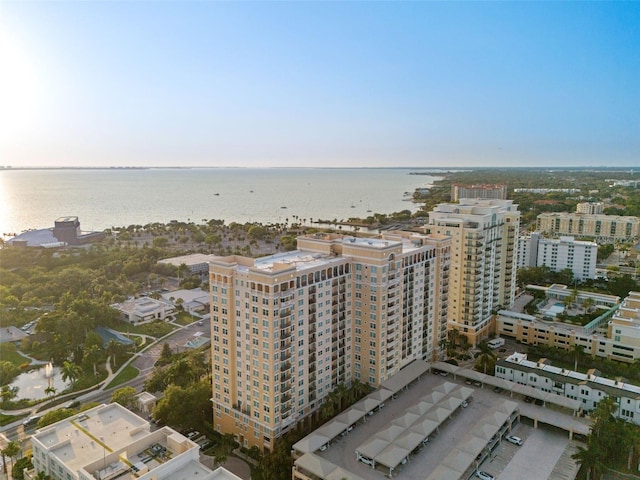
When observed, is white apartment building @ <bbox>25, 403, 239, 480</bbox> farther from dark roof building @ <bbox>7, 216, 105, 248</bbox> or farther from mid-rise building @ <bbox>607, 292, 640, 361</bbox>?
dark roof building @ <bbox>7, 216, 105, 248</bbox>

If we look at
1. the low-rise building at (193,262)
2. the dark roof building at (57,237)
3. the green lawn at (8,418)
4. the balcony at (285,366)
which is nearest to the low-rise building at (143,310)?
the low-rise building at (193,262)

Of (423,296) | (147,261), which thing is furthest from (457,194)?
(423,296)

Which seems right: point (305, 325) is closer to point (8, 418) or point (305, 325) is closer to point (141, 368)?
Result: point (141, 368)

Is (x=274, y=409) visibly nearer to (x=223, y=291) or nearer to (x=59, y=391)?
(x=223, y=291)

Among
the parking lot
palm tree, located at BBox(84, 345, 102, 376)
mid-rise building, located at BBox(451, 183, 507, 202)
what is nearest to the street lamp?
the parking lot

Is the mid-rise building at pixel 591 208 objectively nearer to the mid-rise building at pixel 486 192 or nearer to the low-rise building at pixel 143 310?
the mid-rise building at pixel 486 192
